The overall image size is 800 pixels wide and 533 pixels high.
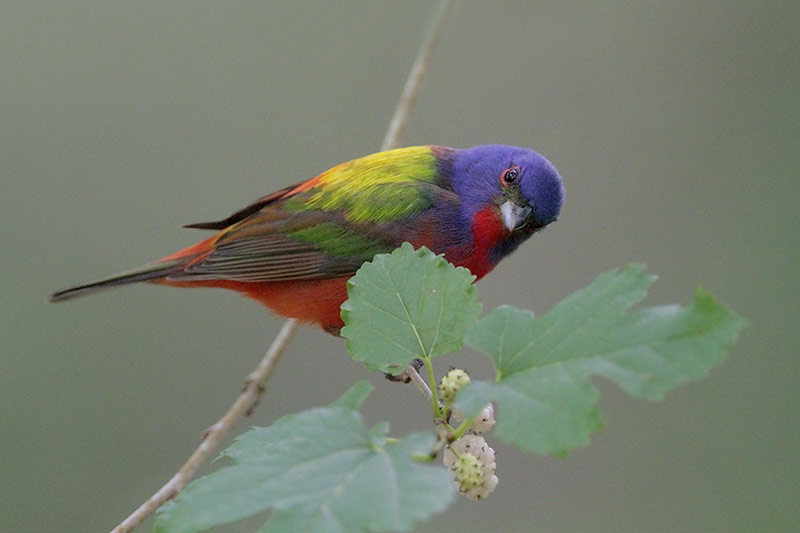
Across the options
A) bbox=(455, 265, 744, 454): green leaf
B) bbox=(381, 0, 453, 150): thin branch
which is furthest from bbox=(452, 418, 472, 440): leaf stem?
bbox=(381, 0, 453, 150): thin branch

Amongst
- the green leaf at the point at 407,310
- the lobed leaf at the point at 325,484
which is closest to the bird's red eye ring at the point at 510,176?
the green leaf at the point at 407,310

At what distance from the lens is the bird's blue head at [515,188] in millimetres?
3766

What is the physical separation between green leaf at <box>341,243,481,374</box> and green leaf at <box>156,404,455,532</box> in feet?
1.08

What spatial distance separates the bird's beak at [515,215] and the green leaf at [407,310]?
2016mm

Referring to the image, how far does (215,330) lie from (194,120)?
189cm

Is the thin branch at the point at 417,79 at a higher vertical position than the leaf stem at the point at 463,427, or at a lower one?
higher

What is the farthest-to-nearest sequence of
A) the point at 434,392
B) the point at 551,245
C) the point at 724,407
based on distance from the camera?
the point at 551,245, the point at 724,407, the point at 434,392

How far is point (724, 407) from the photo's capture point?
587 cm

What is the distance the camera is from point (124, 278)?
4.08 m

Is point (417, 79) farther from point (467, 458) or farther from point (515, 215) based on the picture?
point (467, 458)

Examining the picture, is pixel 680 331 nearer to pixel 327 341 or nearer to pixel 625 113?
pixel 327 341

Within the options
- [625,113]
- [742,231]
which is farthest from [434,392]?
[625,113]

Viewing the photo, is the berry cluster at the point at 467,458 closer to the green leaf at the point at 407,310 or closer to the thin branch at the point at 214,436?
the green leaf at the point at 407,310

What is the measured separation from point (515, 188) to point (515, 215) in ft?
0.44
